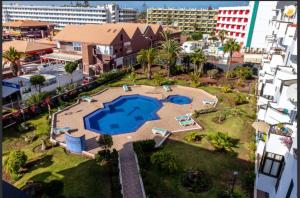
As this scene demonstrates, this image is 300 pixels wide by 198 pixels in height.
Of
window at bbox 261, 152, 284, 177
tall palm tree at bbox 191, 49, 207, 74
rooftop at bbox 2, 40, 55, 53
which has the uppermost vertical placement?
tall palm tree at bbox 191, 49, 207, 74

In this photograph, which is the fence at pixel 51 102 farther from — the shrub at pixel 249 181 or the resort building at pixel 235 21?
the resort building at pixel 235 21

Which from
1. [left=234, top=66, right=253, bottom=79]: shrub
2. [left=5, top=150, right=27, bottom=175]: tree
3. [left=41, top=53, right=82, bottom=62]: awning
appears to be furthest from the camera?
[left=41, top=53, right=82, bottom=62]: awning

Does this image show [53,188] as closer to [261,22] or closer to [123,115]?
[123,115]

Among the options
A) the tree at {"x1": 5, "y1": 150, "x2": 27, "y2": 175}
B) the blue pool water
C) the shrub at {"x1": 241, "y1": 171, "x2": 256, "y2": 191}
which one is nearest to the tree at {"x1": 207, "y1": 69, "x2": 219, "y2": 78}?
the blue pool water

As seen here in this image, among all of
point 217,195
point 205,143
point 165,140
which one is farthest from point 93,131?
point 217,195

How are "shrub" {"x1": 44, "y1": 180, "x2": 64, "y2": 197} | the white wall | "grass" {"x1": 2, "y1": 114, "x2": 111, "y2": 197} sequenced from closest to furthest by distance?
"shrub" {"x1": 44, "y1": 180, "x2": 64, "y2": 197} < "grass" {"x1": 2, "y1": 114, "x2": 111, "y2": 197} < the white wall

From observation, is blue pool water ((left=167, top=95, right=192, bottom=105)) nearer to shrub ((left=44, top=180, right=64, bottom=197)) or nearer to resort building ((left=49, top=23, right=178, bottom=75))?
resort building ((left=49, top=23, right=178, bottom=75))
